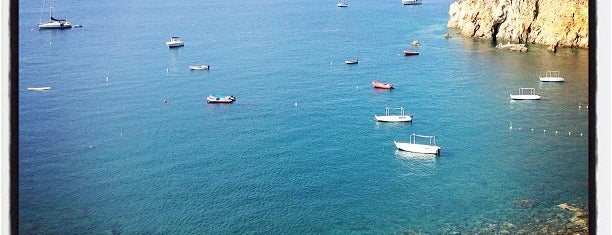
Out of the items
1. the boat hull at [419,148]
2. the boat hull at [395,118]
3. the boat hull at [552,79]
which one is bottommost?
the boat hull at [419,148]

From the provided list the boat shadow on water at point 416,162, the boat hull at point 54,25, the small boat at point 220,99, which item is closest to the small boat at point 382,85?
the small boat at point 220,99

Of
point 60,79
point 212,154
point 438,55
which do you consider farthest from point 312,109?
point 60,79

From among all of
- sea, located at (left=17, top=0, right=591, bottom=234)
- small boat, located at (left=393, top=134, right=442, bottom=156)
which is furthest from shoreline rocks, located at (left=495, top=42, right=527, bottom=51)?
small boat, located at (left=393, top=134, right=442, bottom=156)

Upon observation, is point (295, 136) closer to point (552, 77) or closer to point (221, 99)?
point (221, 99)

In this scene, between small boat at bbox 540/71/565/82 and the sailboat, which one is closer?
small boat at bbox 540/71/565/82

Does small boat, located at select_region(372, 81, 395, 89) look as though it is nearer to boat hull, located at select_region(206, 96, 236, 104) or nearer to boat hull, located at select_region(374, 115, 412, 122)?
boat hull, located at select_region(374, 115, 412, 122)

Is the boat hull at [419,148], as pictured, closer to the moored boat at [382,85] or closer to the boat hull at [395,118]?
the boat hull at [395,118]

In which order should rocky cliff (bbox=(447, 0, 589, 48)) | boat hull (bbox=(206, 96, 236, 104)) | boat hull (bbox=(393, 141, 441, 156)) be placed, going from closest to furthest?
1. boat hull (bbox=(393, 141, 441, 156))
2. boat hull (bbox=(206, 96, 236, 104))
3. rocky cliff (bbox=(447, 0, 589, 48))
